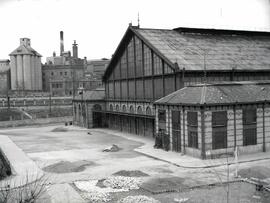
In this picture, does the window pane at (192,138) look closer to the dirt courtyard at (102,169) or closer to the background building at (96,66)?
the dirt courtyard at (102,169)

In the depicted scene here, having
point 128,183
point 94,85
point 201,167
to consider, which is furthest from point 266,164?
point 94,85

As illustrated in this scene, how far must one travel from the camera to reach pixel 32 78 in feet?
406

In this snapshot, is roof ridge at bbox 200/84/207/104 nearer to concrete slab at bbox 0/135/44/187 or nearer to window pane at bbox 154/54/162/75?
window pane at bbox 154/54/162/75

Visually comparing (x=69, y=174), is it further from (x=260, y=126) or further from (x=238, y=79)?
(x=238, y=79)

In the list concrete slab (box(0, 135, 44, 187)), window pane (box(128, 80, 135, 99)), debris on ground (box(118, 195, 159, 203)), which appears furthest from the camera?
window pane (box(128, 80, 135, 99))

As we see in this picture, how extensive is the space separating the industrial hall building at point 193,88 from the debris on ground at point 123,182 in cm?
869

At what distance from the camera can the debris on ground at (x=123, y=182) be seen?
22656 mm

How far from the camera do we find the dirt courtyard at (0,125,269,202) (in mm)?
22125

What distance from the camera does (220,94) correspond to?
32.6m

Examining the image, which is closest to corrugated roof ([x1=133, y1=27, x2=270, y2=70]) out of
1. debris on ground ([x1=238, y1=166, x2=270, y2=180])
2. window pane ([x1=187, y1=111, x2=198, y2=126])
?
window pane ([x1=187, y1=111, x2=198, y2=126])

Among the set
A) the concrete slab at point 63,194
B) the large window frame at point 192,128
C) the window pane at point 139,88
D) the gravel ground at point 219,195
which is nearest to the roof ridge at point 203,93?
the large window frame at point 192,128

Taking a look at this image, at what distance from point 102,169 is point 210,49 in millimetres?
23613

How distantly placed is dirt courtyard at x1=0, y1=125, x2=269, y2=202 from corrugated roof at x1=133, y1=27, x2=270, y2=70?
10336 millimetres

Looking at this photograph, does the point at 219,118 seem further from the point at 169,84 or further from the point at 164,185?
the point at 169,84
